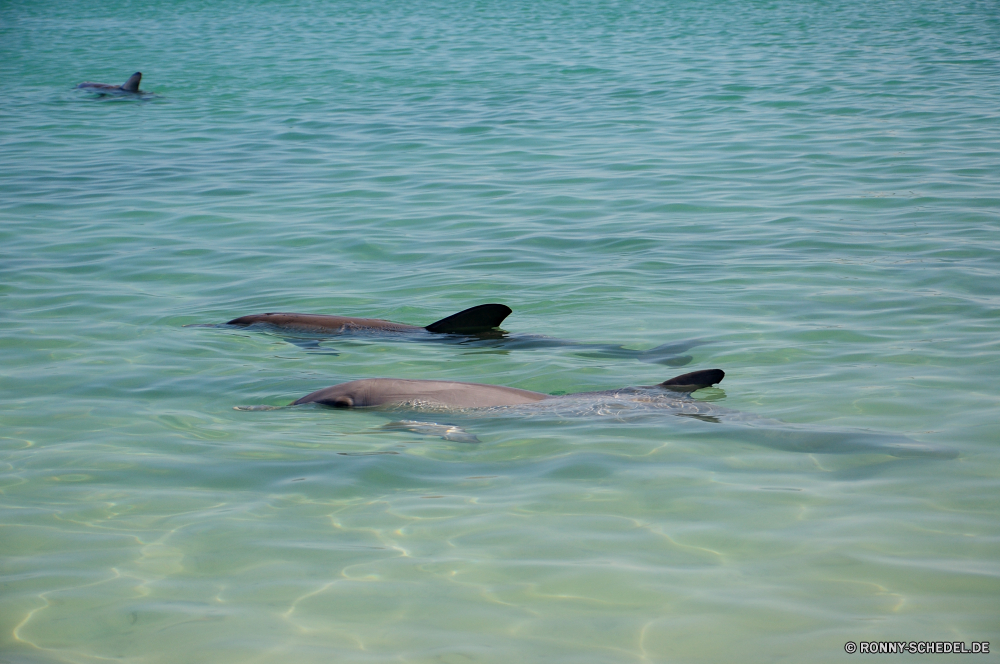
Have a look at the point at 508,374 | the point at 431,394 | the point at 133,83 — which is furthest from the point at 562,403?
the point at 133,83

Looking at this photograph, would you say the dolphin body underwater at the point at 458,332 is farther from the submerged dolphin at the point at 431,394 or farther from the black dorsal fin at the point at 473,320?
the submerged dolphin at the point at 431,394

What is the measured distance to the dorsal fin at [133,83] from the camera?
66.9 ft

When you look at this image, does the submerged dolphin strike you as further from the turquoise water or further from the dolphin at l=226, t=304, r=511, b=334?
the dolphin at l=226, t=304, r=511, b=334

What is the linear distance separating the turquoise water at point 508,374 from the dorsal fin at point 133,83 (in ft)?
4.37

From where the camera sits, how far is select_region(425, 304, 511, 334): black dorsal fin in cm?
755

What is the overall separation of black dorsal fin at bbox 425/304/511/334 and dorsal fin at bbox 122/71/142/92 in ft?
50.1

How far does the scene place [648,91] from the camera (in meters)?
20.1

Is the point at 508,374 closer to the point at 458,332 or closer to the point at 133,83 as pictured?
the point at 458,332

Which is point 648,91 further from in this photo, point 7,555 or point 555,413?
point 7,555

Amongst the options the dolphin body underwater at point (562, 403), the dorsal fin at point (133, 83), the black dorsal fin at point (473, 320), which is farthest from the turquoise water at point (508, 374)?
the dorsal fin at point (133, 83)

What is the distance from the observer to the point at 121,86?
20906 millimetres

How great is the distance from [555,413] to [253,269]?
5042 millimetres

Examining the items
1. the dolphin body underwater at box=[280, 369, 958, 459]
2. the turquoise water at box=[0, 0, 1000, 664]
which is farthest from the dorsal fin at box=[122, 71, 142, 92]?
the dolphin body underwater at box=[280, 369, 958, 459]

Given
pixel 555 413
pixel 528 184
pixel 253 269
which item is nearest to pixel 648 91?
pixel 528 184
